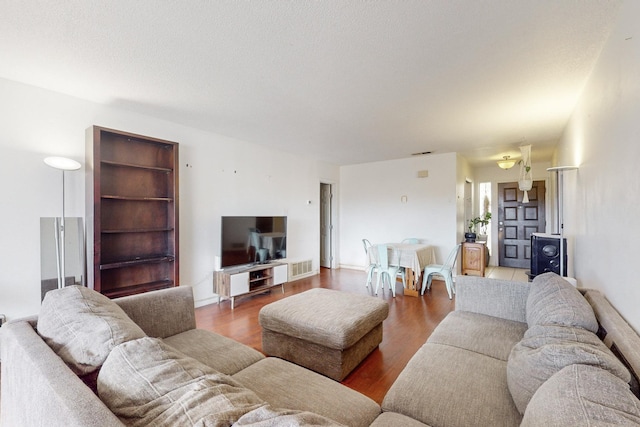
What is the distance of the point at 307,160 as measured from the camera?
19.3 ft

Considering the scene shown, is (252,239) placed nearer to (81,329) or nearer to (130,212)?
(130,212)

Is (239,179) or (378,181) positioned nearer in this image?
(239,179)

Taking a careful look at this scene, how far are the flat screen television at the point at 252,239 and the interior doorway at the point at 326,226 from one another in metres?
2.06

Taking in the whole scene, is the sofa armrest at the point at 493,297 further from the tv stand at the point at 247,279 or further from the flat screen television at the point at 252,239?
the flat screen television at the point at 252,239

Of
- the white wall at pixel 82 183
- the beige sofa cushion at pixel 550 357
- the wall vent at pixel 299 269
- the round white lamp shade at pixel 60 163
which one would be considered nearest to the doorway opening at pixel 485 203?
the white wall at pixel 82 183

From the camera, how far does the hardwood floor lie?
7.31 feet

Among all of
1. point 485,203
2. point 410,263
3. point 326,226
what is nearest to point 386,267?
point 410,263

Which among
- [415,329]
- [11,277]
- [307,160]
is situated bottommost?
[415,329]

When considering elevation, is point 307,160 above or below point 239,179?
above

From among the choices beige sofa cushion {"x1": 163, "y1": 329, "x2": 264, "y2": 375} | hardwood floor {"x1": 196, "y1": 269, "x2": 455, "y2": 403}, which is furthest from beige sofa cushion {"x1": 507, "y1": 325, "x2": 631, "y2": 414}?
beige sofa cushion {"x1": 163, "y1": 329, "x2": 264, "y2": 375}

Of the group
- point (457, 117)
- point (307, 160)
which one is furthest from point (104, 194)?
point (457, 117)

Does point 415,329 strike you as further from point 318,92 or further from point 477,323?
point 318,92

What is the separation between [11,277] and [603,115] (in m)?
4.99

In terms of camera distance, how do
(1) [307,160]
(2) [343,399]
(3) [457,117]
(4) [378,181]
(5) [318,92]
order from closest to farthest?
(2) [343,399], (5) [318,92], (3) [457,117], (1) [307,160], (4) [378,181]
